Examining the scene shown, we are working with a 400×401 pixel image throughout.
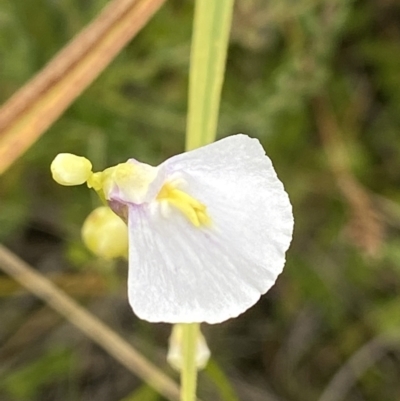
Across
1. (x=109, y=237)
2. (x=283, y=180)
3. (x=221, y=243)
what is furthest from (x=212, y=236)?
(x=283, y=180)

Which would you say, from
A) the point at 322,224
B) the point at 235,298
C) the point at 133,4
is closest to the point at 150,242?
the point at 235,298

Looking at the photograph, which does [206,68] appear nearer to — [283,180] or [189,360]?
[189,360]

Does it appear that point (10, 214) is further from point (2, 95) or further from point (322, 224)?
point (322, 224)

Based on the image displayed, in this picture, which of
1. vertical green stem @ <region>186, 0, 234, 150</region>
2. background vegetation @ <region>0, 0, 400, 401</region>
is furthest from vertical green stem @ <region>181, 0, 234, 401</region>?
background vegetation @ <region>0, 0, 400, 401</region>

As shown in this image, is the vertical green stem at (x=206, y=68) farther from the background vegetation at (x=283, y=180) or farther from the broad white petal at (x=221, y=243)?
the background vegetation at (x=283, y=180)

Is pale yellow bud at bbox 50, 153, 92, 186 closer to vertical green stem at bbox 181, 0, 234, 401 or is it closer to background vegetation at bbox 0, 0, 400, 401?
vertical green stem at bbox 181, 0, 234, 401
